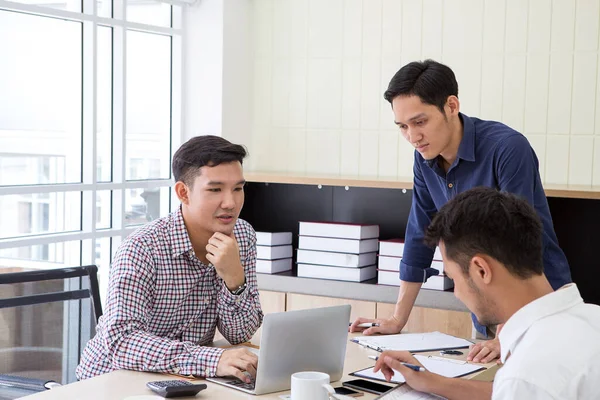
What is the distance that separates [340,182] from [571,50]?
3.95ft

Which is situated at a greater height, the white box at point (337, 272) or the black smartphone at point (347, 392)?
the white box at point (337, 272)

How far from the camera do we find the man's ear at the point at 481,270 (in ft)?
5.16

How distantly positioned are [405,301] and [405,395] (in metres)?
0.90

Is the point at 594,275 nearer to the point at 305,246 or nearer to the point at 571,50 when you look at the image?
the point at 571,50

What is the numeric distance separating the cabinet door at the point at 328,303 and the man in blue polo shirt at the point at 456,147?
0.97 meters

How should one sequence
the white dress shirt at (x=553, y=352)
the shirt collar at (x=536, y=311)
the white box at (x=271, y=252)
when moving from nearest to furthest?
1. the white dress shirt at (x=553, y=352)
2. the shirt collar at (x=536, y=311)
3. the white box at (x=271, y=252)

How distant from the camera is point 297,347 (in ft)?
6.84

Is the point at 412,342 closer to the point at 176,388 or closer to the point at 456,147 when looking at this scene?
the point at 456,147

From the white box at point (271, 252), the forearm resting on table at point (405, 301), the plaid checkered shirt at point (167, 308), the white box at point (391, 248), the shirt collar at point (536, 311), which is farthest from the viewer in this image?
the white box at point (271, 252)

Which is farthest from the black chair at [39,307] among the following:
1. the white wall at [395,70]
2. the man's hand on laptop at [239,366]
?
the white wall at [395,70]

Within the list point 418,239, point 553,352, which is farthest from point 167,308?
point 553,352

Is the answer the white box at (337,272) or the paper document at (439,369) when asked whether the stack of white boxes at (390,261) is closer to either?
the white box at (337,272)

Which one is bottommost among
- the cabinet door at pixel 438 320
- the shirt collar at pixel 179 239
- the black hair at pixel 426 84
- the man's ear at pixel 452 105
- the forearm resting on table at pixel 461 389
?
the cabinet door at pixel 438 320

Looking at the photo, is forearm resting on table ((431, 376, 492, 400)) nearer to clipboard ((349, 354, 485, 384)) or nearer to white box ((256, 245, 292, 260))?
clipboard ((349, 354, 485, 384))
